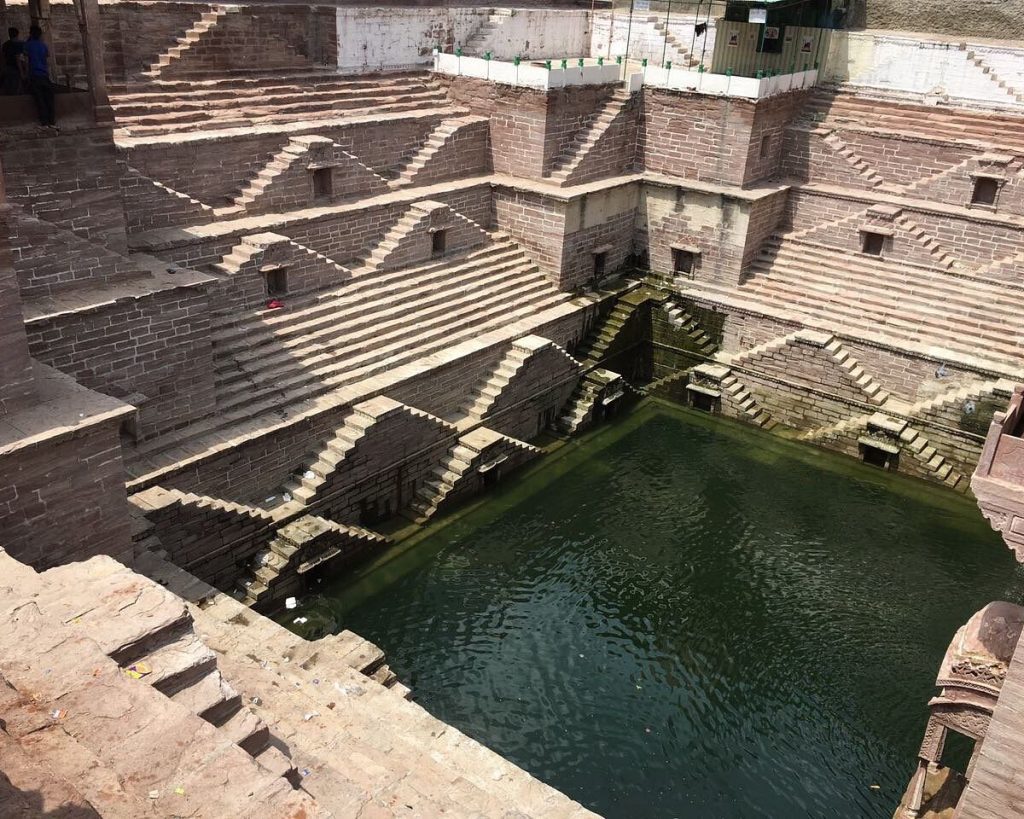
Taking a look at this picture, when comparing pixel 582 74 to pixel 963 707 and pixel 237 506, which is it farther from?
pixel 963 707

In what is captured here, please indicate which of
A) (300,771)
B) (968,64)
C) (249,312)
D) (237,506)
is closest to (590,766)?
(300,771)

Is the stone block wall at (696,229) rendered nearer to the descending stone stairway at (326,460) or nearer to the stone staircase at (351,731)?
the descending stone stairway at (326,460)

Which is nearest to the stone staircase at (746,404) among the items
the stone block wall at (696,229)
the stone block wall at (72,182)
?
the stone block wall at (696,229)

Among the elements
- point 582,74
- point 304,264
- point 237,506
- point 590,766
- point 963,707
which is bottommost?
point 590,766

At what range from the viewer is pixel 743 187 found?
21.7m

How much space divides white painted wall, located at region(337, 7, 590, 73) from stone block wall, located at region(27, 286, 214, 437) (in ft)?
30.2

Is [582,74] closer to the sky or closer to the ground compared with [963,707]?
closer to the sky

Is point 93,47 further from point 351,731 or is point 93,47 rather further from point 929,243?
point 929,243

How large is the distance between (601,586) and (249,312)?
7.74m

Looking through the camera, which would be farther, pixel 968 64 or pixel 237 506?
pixel 968 64

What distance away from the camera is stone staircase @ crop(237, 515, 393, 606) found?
1414 centimetres

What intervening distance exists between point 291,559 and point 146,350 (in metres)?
3.76

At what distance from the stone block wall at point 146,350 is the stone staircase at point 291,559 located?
2401 mm

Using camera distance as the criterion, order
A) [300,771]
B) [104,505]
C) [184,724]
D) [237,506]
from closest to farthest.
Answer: [184,724]
[300,771]
[104,505]
[237,506]
